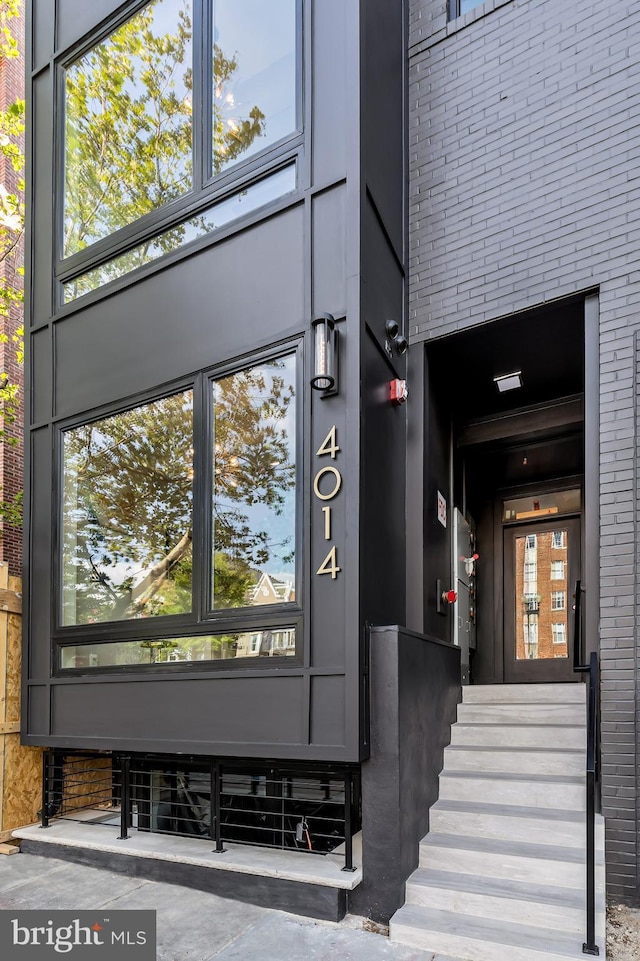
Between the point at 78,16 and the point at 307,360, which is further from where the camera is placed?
the point at 78,16

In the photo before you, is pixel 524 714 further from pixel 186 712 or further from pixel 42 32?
pixel 42 32

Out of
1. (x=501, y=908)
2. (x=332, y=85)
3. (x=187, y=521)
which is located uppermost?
(x=332, y=85)

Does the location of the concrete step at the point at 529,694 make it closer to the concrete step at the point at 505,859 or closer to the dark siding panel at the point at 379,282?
the concrete step at the point at 505,859

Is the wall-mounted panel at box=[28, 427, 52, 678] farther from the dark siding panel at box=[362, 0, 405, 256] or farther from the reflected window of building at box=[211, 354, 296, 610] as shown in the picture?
the dark siding panel at box=[362, 0, 405, 256]

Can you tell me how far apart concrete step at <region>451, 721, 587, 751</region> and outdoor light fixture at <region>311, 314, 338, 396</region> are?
8.01 ft

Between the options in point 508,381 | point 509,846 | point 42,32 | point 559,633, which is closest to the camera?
point 509,846

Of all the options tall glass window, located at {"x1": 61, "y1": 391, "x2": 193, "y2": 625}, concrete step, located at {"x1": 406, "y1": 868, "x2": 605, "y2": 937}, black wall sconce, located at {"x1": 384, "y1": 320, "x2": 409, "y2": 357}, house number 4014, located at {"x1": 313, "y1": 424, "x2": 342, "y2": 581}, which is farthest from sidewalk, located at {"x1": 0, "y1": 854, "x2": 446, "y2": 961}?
black wall sconce, located at {"x1": 384, "y1": 320, "x2": 409, "y2": 357}

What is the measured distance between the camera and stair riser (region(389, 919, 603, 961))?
10.0 ft

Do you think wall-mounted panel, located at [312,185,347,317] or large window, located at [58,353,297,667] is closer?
wall-mounted panel, located at [312,185,347,317]

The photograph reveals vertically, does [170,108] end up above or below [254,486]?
above

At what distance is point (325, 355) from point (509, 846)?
2769 millimetres

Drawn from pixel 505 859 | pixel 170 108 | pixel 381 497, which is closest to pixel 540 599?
pixel 381 497

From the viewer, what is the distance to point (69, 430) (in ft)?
18.7
